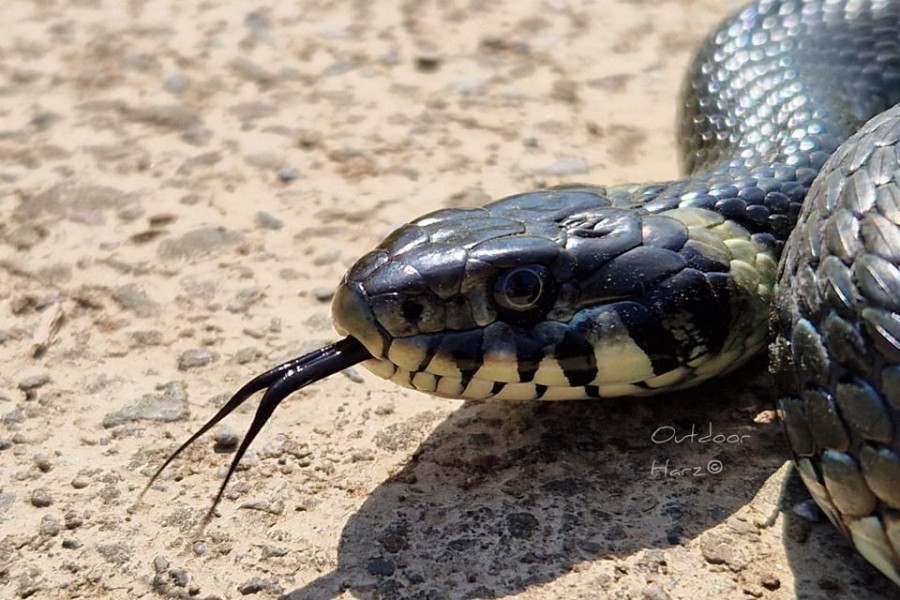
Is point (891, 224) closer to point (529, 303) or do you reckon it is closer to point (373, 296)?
point (529, 303)

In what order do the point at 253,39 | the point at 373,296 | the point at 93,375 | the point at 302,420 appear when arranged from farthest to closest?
the point at 253,39 < the point at 93,375 < the point at 302,420 < the point at 373,296

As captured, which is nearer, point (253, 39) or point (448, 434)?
point (448, 434)

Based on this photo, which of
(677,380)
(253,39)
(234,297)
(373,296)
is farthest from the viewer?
(253,39)

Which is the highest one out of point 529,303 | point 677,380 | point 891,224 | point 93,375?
point 891,224

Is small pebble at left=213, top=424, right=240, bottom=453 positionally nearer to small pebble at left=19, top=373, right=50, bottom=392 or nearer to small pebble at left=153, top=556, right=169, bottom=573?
small pebble at left=153, top=556, right=169, bottom=573

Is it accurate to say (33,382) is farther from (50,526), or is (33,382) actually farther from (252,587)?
(252,587)

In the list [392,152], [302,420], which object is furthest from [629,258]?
[392,152]
